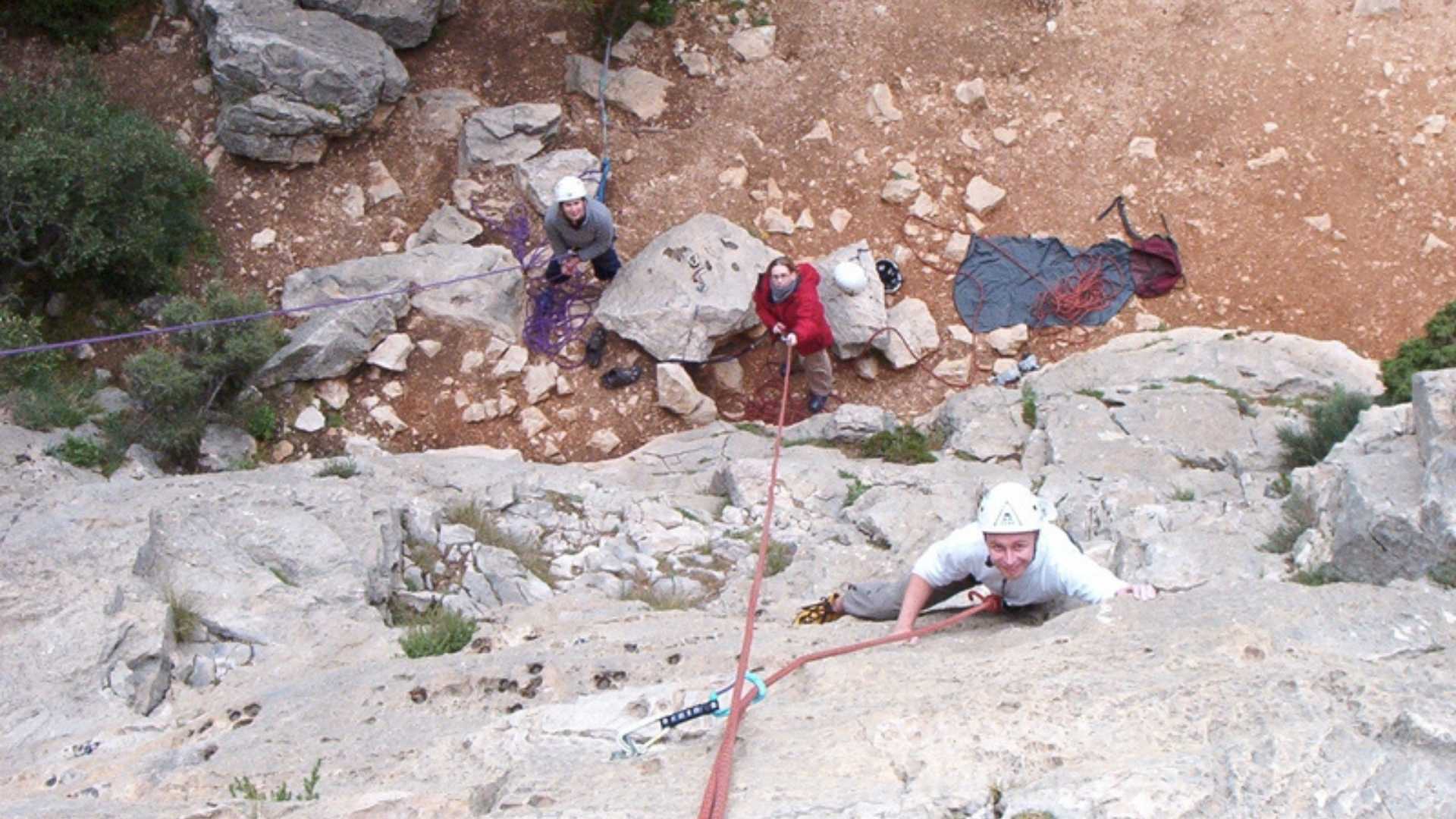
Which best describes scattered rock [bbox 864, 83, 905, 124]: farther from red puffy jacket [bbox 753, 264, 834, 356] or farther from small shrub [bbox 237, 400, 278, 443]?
→ small shrub [bbox 237, 400, 278, 443]

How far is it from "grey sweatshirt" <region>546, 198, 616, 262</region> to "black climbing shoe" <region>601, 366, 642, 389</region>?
0.99 m

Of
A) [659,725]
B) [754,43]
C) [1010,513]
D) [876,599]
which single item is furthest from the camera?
[754,43]

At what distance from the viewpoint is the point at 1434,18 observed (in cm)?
1223

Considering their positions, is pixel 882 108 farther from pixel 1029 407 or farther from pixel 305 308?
pixel 305 308

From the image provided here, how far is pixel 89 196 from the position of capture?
9.64 m

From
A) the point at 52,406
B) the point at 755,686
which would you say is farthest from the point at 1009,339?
the point at 52,406

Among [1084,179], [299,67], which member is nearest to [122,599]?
[299,67]

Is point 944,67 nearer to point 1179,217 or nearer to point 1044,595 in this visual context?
point 1179,217

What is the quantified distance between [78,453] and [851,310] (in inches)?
Result: 238

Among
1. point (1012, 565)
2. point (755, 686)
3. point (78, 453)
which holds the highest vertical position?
point (1012, 565)

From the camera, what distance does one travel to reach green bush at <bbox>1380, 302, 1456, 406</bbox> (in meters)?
7.89

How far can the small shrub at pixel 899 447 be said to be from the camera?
9.27 m

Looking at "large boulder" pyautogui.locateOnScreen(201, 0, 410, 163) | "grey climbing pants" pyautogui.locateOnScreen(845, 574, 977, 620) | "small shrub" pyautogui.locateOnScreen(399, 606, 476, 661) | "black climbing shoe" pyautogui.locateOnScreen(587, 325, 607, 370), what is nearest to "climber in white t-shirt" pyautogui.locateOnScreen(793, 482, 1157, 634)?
"grey climbing pants" pyautogui.locateOnScreen(845, 574, 977, 620)

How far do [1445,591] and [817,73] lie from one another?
9.03 meters
